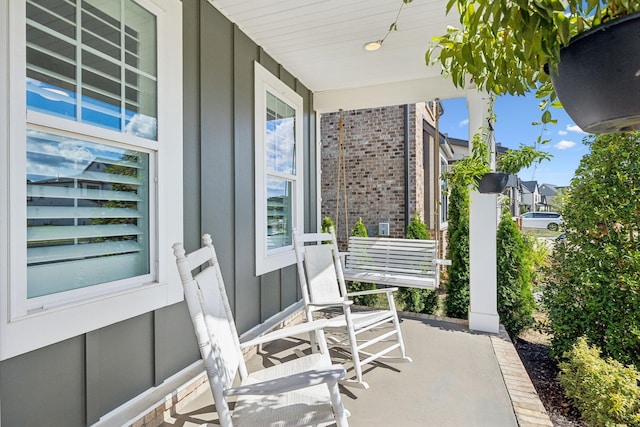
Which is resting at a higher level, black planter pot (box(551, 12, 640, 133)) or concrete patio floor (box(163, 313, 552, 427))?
black planter pot (box(551, 12, 640, 133))

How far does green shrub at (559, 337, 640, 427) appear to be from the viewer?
2.02 m

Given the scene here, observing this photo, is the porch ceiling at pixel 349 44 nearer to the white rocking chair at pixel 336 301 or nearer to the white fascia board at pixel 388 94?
the white fascia board at pixel 388 94

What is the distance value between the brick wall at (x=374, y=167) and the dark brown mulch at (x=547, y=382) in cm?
316

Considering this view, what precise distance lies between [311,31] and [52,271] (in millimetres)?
2562

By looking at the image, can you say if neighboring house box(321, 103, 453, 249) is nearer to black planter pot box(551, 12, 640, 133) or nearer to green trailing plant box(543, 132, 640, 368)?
green trailing plant box(543, 132, 640, 368)

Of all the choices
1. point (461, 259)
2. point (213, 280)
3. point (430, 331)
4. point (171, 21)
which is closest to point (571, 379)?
point (430, 331)

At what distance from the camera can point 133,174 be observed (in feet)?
6.37

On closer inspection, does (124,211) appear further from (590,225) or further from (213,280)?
(590,225)

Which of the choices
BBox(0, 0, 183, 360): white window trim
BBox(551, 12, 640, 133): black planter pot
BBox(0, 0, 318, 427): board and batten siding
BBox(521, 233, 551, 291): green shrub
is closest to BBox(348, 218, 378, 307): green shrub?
BBox(0, 0, 318, 427): board and batten siding

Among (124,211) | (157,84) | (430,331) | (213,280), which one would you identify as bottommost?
(430,331)

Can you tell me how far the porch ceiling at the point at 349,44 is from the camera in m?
2.57

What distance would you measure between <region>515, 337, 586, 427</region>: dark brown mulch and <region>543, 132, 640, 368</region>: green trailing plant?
0.23 meters

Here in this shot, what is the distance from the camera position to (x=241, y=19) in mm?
2750

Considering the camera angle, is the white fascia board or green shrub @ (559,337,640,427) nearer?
green shrub @ (559,337,640,427)
